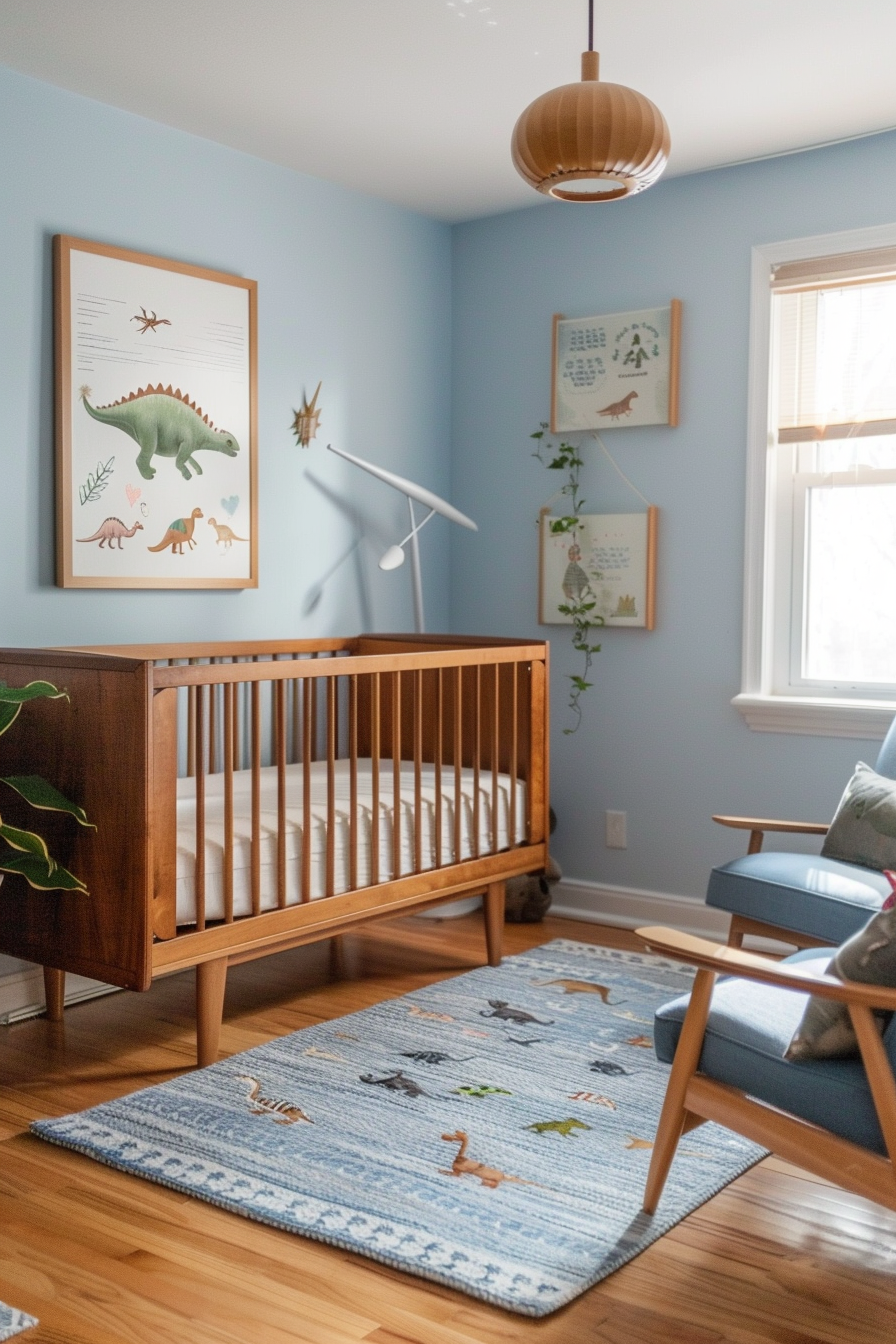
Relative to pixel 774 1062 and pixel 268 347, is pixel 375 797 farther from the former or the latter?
pixel 268 347

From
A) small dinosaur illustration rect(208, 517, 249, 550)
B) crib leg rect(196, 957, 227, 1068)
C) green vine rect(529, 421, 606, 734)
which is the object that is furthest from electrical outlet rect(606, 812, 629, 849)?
crib leg rect(196, 957, 227, 1068)

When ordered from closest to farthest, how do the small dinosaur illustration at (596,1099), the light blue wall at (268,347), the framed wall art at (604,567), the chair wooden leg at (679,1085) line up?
1. the chair wooden leg at (679,1085)
2. the small dinosaur illustration at (596,1099)
3. the light blue wall at (268,347)
4. the framed wall art at (604,567)

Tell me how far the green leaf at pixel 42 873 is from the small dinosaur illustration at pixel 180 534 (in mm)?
1058

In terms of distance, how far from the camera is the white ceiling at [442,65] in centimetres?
253

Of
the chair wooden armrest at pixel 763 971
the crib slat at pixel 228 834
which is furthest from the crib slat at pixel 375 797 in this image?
the chair wooden armrest at pixel 763 971

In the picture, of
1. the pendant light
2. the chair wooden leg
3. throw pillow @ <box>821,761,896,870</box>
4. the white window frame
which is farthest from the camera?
the white window frame

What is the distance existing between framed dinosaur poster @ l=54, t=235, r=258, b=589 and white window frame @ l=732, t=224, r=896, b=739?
4.50 feet

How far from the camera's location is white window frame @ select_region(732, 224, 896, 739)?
3396 mm

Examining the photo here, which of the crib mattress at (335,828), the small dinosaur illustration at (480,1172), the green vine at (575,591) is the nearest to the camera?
the small dinosaur illustration at (480,1172)

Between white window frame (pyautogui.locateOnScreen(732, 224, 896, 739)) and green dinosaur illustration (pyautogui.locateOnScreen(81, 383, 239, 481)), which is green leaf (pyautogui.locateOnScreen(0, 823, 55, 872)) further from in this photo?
white window frame (pyautogui.locateOnScreen(732, 224, 896, 739))

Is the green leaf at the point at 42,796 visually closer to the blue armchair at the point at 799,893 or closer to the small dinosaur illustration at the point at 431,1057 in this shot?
the small dinosaur illustration at the point at 431,1057

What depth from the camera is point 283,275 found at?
3541 millimetres

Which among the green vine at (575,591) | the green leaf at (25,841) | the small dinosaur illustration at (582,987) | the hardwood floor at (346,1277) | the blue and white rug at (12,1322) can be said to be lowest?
the hardwood floor at (346,1277)

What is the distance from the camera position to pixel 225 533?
3.37 meters
